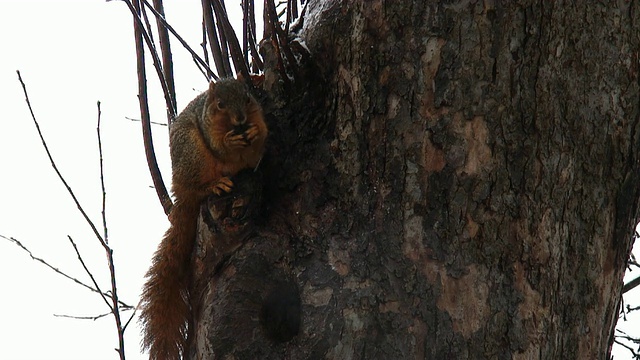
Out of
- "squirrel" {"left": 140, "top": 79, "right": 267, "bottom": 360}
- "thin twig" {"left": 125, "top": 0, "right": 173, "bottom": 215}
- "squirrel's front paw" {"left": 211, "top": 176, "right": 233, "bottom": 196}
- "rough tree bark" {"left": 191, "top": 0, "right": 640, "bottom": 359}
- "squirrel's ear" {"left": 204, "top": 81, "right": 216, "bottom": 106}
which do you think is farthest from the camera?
"thin twig" {"left": 125, "top": 0, "right": 173, "bottom": 215}

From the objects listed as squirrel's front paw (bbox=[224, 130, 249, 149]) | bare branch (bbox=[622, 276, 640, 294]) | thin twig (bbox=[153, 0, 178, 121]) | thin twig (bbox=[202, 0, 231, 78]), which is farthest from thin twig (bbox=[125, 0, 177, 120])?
bare branch (bbox=[622, 276, 640, 294])

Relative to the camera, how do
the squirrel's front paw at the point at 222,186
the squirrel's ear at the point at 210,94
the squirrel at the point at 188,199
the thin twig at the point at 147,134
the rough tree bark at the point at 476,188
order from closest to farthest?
the rough tree bark at the point at 476,188, the squirrel's front paw at the point at 222,186, the squirrel at the point at 188,199, the squirrel's ear at the point at 210,94, the thin twig at the point at 147,134

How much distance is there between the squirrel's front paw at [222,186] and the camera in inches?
66.5

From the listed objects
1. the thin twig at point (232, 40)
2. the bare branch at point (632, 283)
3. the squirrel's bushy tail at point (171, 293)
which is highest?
the thin twig at point (232, 40)

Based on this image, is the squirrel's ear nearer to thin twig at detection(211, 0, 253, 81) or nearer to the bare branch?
thin twig at detection(211, 0, 253, 81)

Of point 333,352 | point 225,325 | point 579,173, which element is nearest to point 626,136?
point 579,173

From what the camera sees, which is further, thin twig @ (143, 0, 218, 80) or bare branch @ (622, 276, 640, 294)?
bare branch @ (622, 276, 640, 294)

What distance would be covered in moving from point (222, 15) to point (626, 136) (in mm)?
1099

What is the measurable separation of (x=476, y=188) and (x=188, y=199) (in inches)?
32.7

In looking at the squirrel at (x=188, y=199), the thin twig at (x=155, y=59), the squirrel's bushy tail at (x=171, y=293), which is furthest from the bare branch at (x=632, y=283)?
the thin twig at (x=155, y=59)

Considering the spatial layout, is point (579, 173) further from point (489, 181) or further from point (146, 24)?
point (146, 24)

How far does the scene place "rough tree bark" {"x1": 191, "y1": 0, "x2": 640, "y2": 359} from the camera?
139 cm

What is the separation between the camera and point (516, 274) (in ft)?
4.56

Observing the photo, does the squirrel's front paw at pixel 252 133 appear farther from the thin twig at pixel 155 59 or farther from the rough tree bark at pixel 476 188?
the thin twig at pixel 155 59
